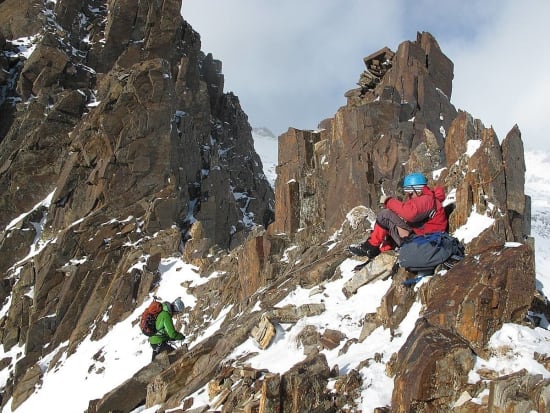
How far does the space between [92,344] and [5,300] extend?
9937 mm

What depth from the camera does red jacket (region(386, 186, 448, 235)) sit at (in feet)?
30.3

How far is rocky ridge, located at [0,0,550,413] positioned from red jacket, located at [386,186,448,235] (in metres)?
0.79

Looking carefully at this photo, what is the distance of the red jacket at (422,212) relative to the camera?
9.23 meters

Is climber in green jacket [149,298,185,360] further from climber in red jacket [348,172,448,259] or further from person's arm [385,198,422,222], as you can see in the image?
person's arm [385,198,422,222]

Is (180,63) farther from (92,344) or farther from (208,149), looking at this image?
(92,344)

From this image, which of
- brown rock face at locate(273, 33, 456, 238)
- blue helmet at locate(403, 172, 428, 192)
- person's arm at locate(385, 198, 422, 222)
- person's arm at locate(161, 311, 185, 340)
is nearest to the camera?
person's arm at locate(385, 198, 422, 222)

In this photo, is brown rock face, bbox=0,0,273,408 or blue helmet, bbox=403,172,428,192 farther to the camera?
brown rock face, bbox=0,0,273,408

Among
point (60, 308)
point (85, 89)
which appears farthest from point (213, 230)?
point (85, 89)

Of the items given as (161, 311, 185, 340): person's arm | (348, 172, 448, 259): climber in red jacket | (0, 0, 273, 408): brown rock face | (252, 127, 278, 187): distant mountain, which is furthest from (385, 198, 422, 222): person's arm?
(252, 127, 278, 187): distant mountain

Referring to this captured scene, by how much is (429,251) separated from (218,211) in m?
32.5

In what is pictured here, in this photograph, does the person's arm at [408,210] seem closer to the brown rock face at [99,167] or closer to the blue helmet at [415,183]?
the blue helmet at [415,183]

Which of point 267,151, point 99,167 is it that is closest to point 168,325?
point 99,167

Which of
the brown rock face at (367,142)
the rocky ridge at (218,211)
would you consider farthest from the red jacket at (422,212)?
the brown rock face at (367,142)

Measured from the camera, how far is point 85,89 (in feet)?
145
